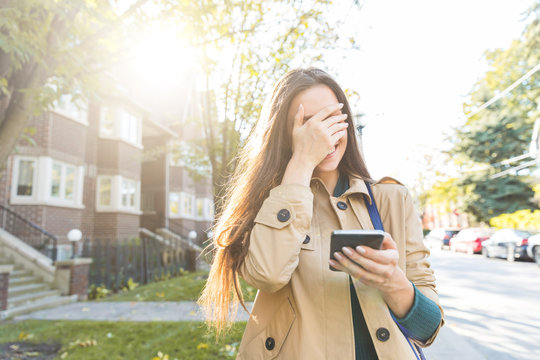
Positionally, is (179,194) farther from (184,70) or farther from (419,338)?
(419,338)

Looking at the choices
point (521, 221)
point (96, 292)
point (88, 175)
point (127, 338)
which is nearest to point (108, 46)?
point (127, 338)

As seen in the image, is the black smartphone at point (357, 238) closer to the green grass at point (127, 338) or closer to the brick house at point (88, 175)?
the green grass at point (127, 338)

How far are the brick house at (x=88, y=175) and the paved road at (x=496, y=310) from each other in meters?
8.59

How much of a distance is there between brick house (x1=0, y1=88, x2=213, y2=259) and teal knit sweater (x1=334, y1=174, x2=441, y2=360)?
8.61m

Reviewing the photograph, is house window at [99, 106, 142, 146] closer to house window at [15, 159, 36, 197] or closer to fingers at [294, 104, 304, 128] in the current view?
house window at [15, 159, 36, 197]

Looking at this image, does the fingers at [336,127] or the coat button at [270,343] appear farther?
the fingers at [336,127]

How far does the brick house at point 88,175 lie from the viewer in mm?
11359

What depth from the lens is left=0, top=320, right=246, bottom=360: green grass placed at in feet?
14.7

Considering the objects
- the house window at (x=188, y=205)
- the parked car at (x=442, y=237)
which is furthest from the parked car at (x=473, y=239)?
the house window at (x=188, y=205)

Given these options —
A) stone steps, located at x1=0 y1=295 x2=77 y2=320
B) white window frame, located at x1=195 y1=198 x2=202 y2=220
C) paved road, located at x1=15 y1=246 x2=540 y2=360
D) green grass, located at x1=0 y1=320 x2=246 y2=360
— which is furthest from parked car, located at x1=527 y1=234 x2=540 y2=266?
white window frame, located at x1=195 y1=198 x2=202 y2=220

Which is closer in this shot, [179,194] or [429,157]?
[179,194]

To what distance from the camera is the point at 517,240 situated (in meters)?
15.7

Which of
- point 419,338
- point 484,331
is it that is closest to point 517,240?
point 484,331

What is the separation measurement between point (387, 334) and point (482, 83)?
33.5 metres
